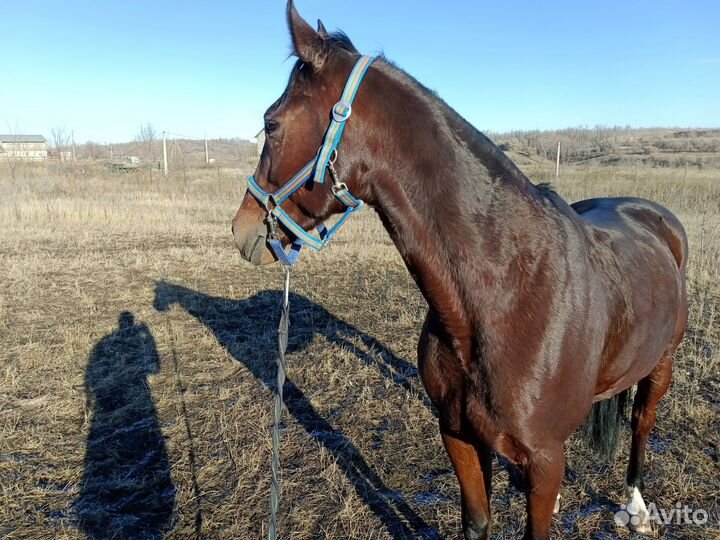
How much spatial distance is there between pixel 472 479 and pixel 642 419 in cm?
161

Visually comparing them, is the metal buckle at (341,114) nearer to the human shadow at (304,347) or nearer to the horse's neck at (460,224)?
the horse's neck at (460,224)

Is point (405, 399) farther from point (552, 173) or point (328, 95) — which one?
point (552, 173)

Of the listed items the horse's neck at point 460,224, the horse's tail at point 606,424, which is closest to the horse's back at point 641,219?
the horse's tail at point 606,424

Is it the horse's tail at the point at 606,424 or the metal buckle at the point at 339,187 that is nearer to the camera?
the metal buckle at the point at 339,187

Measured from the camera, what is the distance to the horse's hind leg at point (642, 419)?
3098 mm

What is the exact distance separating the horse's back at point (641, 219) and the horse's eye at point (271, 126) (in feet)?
6.94

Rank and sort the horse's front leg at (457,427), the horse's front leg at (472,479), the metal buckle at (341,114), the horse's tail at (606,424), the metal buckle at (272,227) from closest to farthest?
the metal buckle at (341,114), the metal buckle at (272,227), the horse's front leg at (457,427), the horse's front leg at (472,479), the horse's tail at (606,424)

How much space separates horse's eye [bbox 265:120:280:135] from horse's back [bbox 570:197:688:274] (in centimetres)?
212

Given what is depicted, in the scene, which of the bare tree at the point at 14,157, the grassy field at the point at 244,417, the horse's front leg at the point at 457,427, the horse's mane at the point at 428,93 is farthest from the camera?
the bare tree at the point at 14,157

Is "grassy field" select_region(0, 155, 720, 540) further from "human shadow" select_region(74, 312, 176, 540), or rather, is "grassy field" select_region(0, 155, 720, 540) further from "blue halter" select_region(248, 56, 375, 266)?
"blue halter" select_region(248, 56, 375, 266)

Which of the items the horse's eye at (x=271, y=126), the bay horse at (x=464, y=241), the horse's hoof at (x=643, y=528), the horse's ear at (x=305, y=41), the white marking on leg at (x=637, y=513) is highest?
the horse's ear at (x=305, y=41)

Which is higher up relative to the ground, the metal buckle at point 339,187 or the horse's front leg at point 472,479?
the metal buckle at point 339,187

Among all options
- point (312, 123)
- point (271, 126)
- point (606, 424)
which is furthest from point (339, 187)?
point (606, 424)

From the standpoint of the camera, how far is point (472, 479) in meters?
2.36
